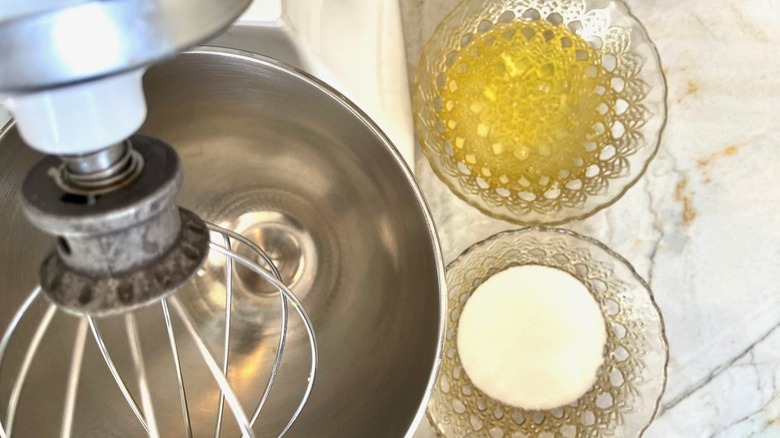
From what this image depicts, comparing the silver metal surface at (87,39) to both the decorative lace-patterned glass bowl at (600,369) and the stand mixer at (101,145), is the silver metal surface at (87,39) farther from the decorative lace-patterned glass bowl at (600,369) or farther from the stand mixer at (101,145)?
the decorative lace-patterned glass bowl at (600,369)

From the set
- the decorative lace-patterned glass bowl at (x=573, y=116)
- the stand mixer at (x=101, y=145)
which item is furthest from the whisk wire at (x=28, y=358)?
the decorative lace-patterned glass bowl at (x=573, y=116)

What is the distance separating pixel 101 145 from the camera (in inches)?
7.4

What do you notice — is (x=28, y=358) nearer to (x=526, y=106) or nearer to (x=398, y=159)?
(x=398, y=159)

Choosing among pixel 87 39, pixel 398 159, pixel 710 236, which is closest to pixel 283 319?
pixel 398 159

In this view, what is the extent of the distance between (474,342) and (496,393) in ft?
0.16

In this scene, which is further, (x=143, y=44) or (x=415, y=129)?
(x=415, y=129)

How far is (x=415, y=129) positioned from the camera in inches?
21.8

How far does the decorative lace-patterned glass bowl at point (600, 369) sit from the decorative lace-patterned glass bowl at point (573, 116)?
0.04 meters

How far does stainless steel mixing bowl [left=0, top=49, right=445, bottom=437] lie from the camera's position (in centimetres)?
40

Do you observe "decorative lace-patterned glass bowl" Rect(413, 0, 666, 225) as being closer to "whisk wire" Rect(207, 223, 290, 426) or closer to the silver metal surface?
"whisk wire" Rect(207, 223, 290, 426)

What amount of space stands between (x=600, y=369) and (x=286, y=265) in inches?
11.6

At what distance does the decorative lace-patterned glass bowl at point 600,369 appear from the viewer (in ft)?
1.83

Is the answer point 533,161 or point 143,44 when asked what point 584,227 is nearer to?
point 533,161

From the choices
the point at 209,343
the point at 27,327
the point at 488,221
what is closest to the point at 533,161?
the point at 488,221
